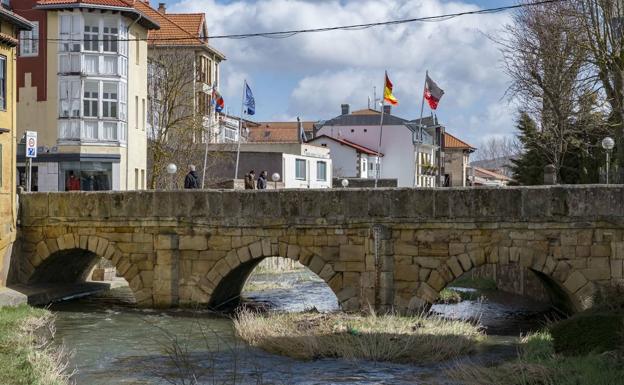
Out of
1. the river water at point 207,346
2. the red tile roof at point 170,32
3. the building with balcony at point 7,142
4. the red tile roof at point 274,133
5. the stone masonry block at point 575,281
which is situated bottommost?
the river water at point 207,346

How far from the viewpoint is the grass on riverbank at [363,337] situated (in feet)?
57.5

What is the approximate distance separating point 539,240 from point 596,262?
136 cm

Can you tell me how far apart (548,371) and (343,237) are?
9.57 m

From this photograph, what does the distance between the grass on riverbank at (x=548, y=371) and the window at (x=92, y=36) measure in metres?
29.8

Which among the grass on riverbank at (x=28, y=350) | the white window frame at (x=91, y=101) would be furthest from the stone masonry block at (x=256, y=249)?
the white window frame at (x=91, y=101)

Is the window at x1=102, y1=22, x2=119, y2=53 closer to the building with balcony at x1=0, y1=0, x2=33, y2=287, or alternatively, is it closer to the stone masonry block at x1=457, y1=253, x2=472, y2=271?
the building with balcony at x1=0, y1=0, x2=33, y2=287

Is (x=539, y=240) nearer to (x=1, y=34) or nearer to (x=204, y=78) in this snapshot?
(x=1, y=34)

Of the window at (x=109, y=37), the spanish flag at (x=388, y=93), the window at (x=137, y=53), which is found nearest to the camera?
the spanish flag at (x=388, y=93)

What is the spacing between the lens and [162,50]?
53.3 metres

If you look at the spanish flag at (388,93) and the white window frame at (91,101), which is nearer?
the spanish flag at (388,93)

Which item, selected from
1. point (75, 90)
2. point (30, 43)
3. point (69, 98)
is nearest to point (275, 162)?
point (75, 90)

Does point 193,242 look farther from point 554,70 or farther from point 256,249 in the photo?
Result: point 554,70

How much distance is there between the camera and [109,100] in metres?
41.7

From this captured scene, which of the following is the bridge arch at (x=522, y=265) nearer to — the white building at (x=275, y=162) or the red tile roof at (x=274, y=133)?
the white building at (x=275, y=162)
